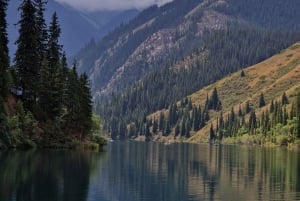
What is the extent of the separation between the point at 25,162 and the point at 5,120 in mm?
14717

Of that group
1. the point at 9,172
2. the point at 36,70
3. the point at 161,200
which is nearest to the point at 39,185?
the point at 9,172

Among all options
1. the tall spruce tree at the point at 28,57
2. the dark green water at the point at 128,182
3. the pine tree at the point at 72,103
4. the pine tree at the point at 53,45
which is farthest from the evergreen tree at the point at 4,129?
the pine tree at the point at 53,45

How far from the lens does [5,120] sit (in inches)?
3883

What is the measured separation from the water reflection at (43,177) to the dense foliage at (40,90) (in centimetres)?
1690

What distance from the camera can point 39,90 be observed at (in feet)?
419

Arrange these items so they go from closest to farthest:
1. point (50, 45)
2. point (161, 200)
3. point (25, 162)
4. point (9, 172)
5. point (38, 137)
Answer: point (161, 200) → point (9, 172) → point (25, 162) → point (38, 137) → point (50, 45)

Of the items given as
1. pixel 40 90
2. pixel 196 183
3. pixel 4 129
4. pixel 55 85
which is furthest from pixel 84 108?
pixel 196 183

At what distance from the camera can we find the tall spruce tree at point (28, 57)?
12656 centimetres

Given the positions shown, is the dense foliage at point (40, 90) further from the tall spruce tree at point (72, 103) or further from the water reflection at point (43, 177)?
the water reflection at point (43, 177)

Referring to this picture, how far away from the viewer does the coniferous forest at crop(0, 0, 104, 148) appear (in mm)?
114938

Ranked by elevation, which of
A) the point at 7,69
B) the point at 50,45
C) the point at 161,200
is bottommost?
the point at 161,200

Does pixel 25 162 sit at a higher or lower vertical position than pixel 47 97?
lower

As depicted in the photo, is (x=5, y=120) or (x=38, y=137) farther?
(x=38, y=137)

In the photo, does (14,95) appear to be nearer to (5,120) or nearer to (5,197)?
(5,120)
